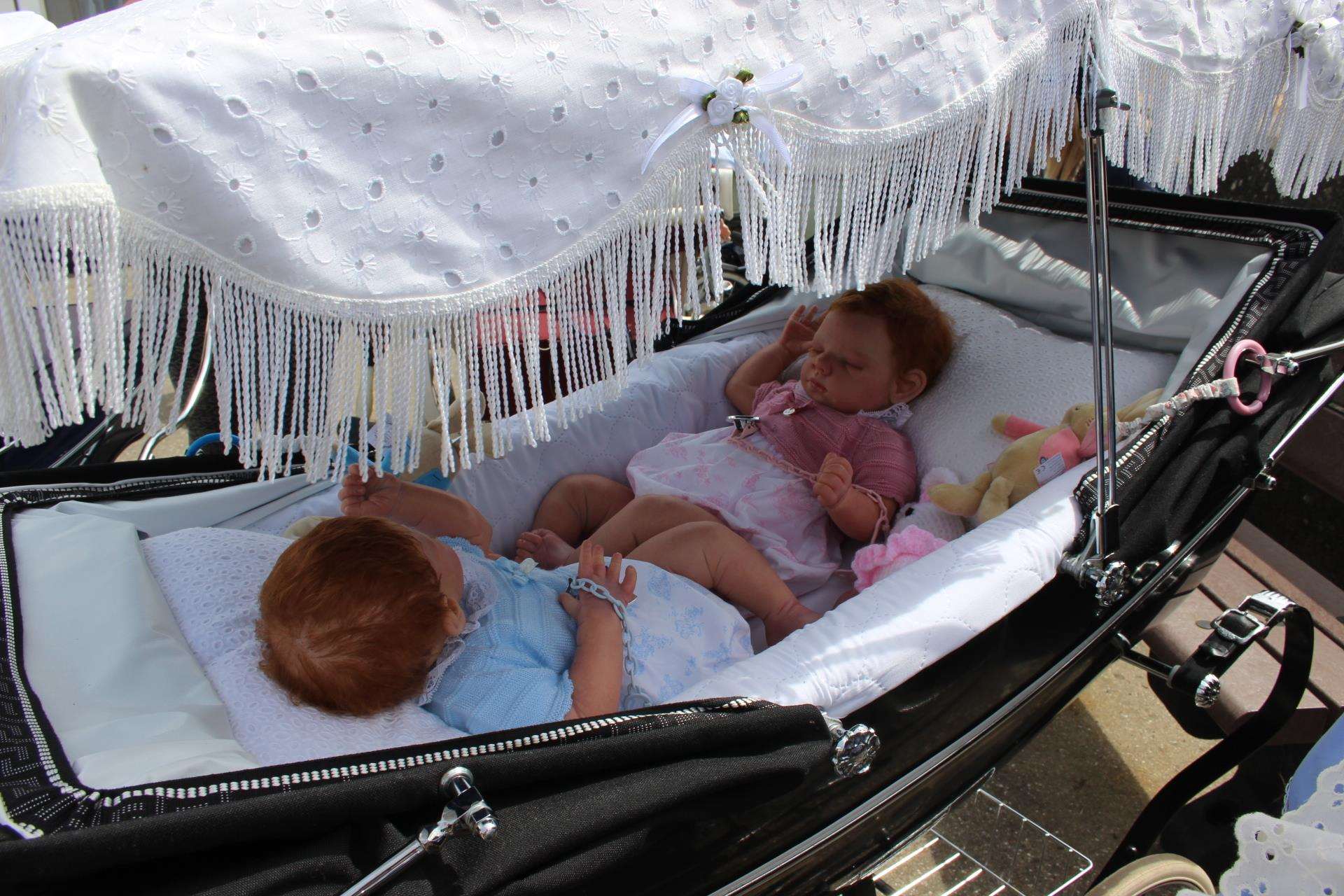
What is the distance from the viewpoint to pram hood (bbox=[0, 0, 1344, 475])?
79 cm

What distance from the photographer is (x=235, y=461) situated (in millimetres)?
1869

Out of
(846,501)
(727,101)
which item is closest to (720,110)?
(727,101)

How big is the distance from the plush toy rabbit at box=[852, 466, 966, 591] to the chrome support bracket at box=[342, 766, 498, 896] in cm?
94

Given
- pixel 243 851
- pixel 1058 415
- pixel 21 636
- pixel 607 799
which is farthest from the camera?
pixel 1058 415

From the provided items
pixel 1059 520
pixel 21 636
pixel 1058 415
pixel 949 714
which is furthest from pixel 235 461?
pixel 1058 415

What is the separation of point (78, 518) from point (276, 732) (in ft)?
1.99

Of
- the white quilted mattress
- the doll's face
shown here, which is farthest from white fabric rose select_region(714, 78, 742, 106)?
the doll's face

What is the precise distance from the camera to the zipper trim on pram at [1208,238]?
152 cm

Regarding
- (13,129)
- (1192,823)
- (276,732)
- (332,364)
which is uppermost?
(13,129)

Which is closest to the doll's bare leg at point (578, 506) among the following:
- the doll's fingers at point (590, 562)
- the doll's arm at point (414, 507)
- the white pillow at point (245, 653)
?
the doll's arm at point (414, 507)

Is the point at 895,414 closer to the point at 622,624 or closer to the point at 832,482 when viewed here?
the point at 832,482

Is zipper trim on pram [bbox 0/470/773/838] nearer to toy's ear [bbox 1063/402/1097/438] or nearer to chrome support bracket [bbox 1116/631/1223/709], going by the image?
chrome support bracket [bbox 1116/631/1223/709]

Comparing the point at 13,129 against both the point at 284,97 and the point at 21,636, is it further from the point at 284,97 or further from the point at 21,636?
the point at 21,636

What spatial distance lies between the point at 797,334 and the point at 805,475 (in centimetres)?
53
